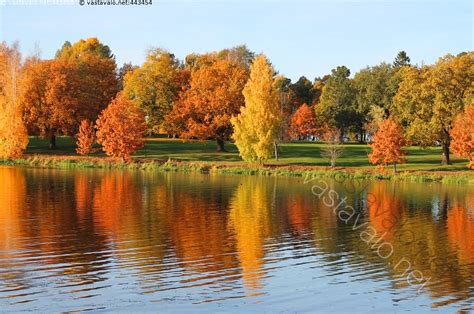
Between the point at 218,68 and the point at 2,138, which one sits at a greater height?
the point at 218,68

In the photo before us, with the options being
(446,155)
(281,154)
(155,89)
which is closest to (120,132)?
(155,89)

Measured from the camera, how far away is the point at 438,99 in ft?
209

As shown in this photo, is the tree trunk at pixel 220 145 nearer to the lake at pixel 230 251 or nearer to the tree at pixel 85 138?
the tree at pixel 85 138

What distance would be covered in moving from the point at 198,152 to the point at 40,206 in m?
41.1

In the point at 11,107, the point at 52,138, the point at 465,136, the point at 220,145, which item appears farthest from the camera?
the point at 52,138

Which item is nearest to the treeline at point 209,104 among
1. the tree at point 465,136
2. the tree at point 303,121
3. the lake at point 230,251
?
the tree at point 465,136

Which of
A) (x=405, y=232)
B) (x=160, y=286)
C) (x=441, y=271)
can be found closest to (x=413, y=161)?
(x=405, y=232)

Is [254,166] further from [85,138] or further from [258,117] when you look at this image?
[85,138]

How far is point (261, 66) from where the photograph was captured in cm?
6319

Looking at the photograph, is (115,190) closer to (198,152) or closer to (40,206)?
(40,206)

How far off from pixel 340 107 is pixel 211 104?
28.0m

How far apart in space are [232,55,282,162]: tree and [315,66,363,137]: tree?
32092 millimetres

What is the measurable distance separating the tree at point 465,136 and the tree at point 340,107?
35.9 meters

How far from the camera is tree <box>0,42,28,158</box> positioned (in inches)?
2611
